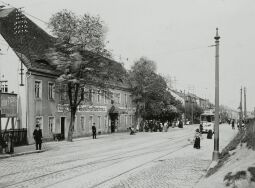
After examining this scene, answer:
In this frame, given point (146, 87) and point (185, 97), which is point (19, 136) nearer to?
point (146, 87)

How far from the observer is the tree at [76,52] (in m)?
31.7

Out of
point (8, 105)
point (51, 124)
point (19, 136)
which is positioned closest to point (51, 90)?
point (51, 124)

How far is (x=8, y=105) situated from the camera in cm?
2683

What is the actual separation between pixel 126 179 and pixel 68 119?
2542cm

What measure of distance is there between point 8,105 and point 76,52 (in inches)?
318

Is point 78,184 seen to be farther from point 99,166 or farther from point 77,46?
point 77,46

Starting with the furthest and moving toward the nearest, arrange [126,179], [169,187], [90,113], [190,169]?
[90,113]
[190,169]
[126,179]
[169,187]

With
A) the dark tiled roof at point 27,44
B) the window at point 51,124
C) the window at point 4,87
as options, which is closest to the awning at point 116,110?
the window at point 51,124

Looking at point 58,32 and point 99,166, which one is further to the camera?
point 58,32

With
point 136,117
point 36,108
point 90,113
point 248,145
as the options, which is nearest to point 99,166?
point 248,145

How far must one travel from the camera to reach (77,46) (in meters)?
32.7

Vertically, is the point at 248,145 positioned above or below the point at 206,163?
above

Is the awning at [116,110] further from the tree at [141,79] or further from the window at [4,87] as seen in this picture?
the window at [4,87]

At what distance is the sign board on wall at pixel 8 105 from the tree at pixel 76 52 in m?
5.29
